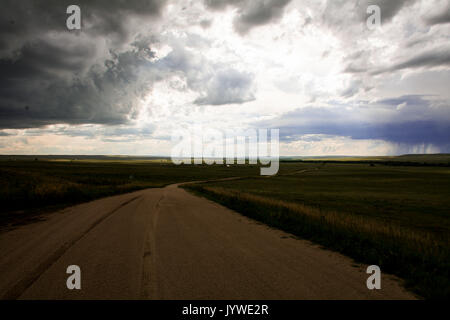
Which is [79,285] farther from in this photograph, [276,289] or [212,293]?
[276,289]

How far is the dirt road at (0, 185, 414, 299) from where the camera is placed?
500cm

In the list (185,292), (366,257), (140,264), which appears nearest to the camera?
(185,292)

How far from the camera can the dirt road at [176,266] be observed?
16.4 ft

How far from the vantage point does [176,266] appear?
6.37 m

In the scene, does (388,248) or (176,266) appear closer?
(176,266)

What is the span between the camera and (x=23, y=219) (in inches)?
513

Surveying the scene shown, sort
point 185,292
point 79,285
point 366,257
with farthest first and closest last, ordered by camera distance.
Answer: point 366,257, point 79,285, point 185,292

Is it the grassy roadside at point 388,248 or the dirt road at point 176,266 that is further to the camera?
the grassy roadside at point 388,248

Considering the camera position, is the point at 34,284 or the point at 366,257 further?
the point at 366,257

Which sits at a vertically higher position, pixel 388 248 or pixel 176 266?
pixel 176 266

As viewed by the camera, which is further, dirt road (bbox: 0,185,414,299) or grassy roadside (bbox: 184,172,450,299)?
grassy roadside (bbox: 184,172,450,299)
